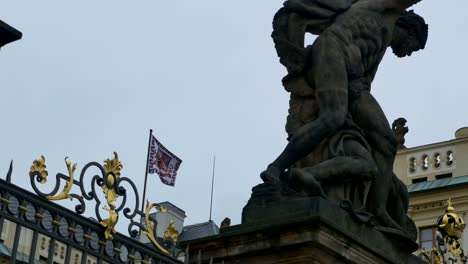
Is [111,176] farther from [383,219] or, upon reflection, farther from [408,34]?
[408,34]

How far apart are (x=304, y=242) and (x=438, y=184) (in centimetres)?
2235

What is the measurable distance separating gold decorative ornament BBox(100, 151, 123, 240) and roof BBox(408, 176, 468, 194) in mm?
22747

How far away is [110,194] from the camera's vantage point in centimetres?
1008

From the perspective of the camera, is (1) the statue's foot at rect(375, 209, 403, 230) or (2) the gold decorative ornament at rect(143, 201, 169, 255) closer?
(2) the gold decorative ornament at rect(143, 201, 169, 255)

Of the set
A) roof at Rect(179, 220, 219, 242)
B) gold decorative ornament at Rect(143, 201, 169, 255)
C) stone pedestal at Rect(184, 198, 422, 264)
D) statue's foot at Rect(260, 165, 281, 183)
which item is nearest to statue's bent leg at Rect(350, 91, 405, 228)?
stone pedestal at Rect(184, 198, 422, 264)

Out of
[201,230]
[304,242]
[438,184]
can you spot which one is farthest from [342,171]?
[201,230]

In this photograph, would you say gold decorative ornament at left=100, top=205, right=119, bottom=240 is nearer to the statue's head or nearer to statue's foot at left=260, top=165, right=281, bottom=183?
statue's foot at left=260, top=165, right=281, bottom=183

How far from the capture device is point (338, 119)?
451 inches

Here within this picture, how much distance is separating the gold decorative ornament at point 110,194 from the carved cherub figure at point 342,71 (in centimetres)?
171

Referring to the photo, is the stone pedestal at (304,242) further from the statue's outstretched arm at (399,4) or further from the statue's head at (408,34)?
the statue's outstretched arm at (399,4)

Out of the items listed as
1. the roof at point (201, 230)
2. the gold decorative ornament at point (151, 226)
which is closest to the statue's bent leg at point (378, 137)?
the gold decorative ornament at point (151, 226)

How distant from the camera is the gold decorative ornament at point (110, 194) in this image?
32.9 ft

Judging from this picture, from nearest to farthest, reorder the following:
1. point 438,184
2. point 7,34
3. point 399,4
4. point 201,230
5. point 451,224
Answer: point 7,34 → point 399,4 → point 451,224 → point 438,184 → point 201,230

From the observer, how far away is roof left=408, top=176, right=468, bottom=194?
32.0 m
